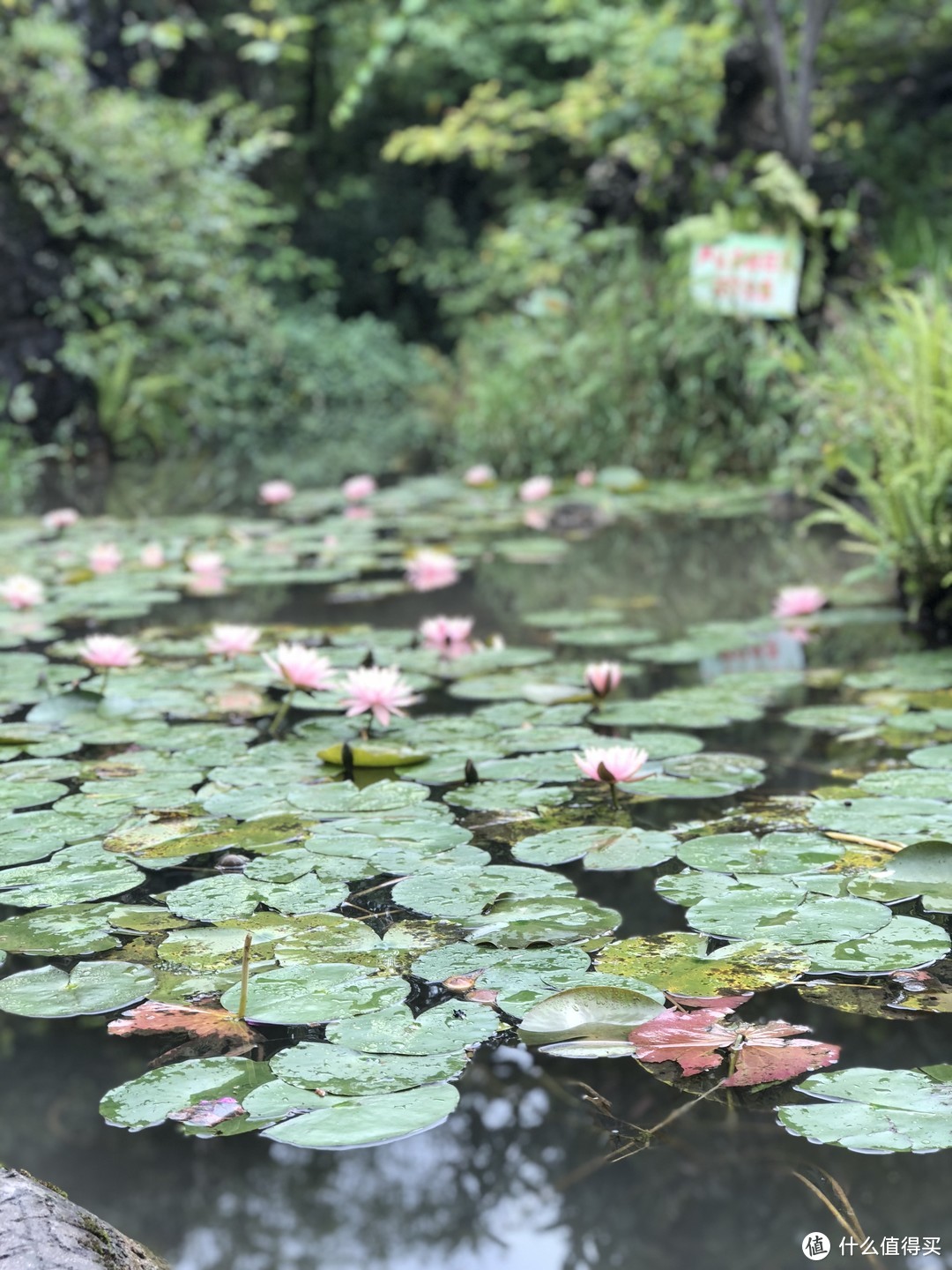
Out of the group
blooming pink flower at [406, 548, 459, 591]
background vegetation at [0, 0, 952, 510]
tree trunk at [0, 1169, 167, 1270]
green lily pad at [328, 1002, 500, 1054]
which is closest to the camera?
tree trunk at [0, 1169, 167, 1270]

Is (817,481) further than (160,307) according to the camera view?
No

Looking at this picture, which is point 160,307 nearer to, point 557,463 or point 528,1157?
point 557,463

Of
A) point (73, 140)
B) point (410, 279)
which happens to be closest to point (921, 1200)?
point (73, 140)

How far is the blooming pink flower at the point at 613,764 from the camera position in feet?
5.36

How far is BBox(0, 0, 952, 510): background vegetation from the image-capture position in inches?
211

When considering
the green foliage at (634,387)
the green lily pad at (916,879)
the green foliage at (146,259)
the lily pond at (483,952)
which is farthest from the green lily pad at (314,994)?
the green foliage at (146,259)

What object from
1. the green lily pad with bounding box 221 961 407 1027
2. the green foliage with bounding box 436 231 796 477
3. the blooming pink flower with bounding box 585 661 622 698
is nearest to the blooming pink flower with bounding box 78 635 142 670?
the blooming pink flower with bounding box 585 661 622 698

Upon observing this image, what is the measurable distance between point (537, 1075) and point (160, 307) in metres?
7.32

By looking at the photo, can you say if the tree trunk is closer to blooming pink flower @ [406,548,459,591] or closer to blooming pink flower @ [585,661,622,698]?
blooming pink flower @ [585,661,622,698]

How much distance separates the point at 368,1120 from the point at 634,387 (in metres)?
4.97

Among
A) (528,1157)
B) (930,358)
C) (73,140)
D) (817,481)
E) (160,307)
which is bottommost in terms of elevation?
(528,1157)

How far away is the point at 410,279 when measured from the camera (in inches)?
487

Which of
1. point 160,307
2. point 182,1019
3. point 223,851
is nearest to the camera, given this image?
point 182,1019

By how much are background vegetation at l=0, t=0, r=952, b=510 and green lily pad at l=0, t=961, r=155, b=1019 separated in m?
2.17
